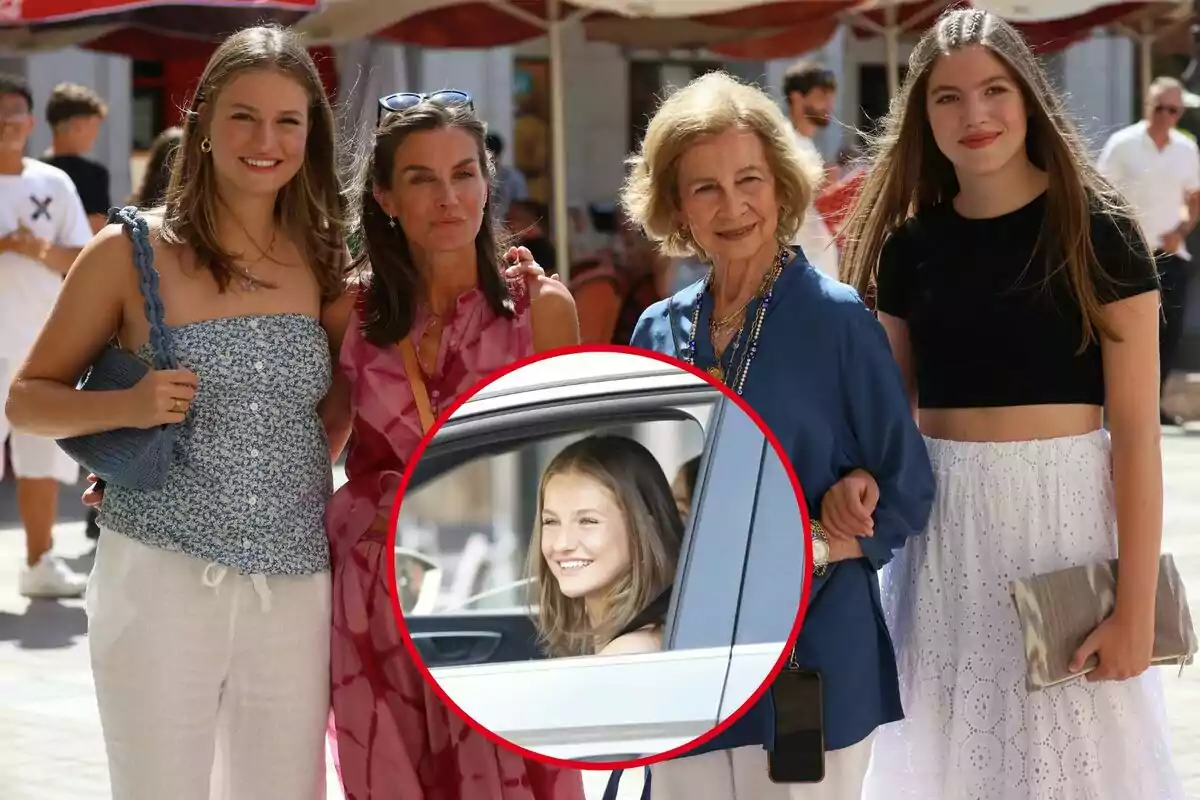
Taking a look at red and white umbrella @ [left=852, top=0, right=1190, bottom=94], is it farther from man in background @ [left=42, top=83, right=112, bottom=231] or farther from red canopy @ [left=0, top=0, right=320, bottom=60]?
man in background @ [left=42, top=83, right=112, bottom=231]

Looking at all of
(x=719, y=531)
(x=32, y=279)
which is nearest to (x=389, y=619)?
(x=719, y=531)

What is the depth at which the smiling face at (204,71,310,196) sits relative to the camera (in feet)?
10.3

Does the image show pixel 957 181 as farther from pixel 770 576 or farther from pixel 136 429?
pixel 136 429

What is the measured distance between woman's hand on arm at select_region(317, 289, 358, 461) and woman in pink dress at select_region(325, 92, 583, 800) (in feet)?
0.16

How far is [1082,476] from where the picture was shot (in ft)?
10.6

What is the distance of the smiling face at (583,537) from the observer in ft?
9.27

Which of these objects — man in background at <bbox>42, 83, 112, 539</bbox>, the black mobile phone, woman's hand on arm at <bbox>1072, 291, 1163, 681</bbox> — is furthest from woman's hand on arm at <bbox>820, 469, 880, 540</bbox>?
man in background at <bbox>42, 83, 112, 539</bbox>

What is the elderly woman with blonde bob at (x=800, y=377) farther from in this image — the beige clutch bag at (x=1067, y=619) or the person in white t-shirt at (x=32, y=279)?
the person in white t-shirt at (x=32, y=279)

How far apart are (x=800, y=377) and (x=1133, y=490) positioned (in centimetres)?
67

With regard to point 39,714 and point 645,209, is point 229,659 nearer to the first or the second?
point 645,209

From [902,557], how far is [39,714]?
361 centimetres

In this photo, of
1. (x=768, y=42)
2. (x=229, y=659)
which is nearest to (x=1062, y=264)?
(x=229, y=659)

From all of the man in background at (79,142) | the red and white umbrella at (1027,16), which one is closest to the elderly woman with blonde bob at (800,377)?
the man in background at (79,142)

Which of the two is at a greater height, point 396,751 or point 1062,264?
point 1062,264
